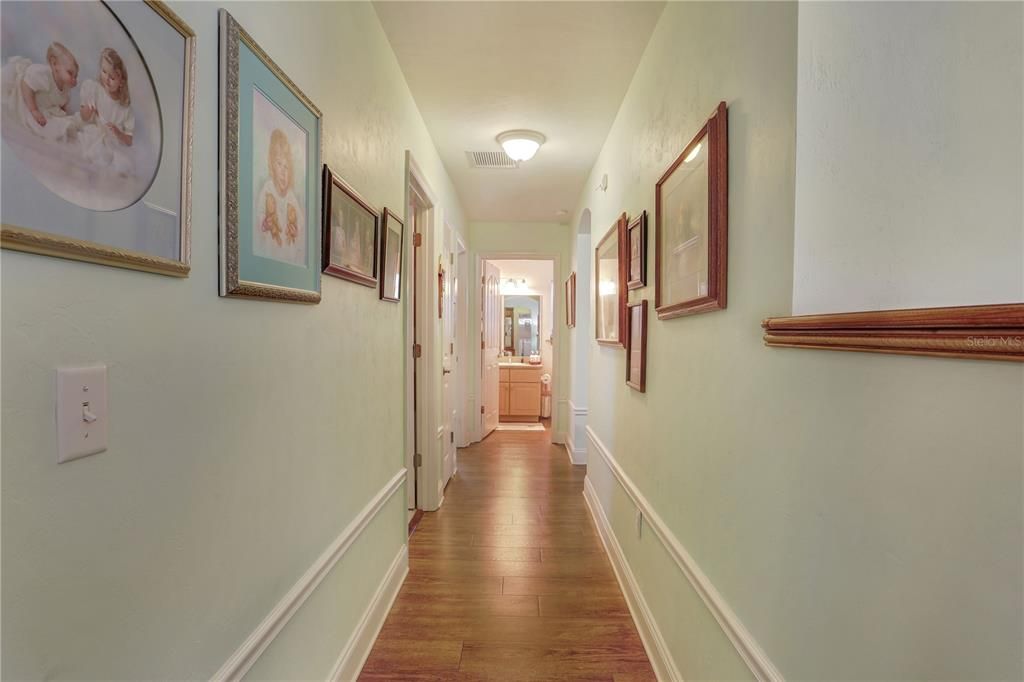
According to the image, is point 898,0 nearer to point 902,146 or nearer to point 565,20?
point 902,146

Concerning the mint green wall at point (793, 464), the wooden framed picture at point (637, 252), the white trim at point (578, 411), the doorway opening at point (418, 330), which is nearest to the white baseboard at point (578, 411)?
the white trim at point (578, 411)

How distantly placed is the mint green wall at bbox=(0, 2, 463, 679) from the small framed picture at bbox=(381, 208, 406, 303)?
1.18 ft

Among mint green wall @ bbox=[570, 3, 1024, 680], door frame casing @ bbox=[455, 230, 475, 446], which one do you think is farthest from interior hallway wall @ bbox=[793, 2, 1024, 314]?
door frame casing @ bbox=[455, 230, 475, 446]

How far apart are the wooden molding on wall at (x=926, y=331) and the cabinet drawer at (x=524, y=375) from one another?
20.0 ft

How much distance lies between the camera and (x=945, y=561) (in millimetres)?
594

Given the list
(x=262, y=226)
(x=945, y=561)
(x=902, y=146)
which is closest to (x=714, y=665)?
(x=945, y=561)

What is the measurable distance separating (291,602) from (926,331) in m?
1.42

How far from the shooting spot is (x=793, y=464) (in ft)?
3.01

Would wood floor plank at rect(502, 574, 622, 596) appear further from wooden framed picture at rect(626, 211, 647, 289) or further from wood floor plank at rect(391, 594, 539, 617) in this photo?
wooden framed picture at rect(626, 211, 647, 289)

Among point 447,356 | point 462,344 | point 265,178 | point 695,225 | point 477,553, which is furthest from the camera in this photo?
point 462,344

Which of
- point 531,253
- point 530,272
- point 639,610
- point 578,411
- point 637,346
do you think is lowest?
point 639,610

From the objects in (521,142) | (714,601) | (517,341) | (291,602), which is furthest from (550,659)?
Answer: (517,341)

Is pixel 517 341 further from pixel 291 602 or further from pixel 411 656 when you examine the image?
pixel 291 602

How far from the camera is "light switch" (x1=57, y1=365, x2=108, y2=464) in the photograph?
0.60 m
